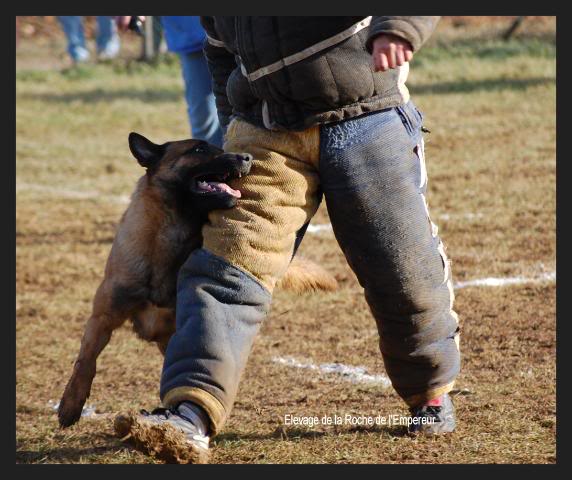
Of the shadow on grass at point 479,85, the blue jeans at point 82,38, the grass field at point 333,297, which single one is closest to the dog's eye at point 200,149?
the grass field at point 333,297

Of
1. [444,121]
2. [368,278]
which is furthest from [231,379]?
[444,121]

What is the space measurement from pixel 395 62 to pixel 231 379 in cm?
126

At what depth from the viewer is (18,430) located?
4.81 metres

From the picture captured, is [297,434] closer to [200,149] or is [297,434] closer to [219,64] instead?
[200,149]

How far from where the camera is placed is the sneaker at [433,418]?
4.29m

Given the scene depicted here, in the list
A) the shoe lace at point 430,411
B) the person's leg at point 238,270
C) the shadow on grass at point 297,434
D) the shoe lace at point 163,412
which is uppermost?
the person's leg at point 238,270

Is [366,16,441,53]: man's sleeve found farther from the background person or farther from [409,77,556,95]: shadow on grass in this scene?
[409,77,556,95]: shadow on grass

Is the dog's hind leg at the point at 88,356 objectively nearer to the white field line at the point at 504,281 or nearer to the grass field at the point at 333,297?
the grass field at the point at 333,297

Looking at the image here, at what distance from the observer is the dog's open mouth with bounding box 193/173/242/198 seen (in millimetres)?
3970

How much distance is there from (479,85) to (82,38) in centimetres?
696

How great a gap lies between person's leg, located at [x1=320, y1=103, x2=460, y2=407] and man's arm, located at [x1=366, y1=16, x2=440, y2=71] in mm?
378

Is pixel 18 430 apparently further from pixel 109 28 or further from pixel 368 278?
pixel 109 28

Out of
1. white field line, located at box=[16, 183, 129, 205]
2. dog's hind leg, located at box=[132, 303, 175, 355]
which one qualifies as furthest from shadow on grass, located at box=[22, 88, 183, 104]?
dog's hind leg, located at box=[132, 303, 175, 355]

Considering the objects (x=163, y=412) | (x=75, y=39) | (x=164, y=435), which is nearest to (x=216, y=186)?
(x=163, y=412)
